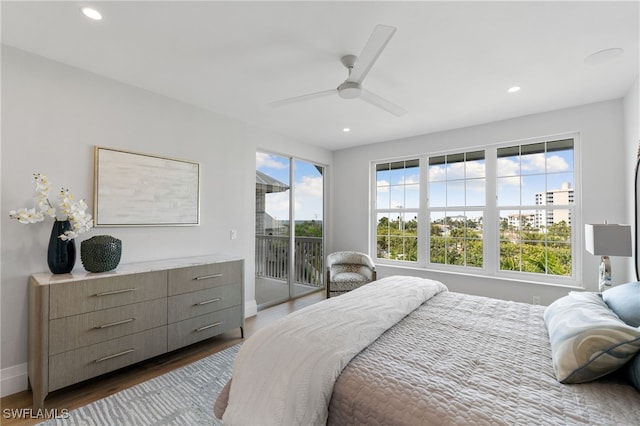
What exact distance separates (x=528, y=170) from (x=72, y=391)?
5167 millimetres

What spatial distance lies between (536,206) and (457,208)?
92 cm

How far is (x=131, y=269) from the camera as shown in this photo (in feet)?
7.91

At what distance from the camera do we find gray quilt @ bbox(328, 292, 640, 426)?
98 cm

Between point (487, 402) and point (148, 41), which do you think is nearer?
point (487, 402)

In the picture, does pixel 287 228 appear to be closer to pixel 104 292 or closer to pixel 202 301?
pixel 202 301

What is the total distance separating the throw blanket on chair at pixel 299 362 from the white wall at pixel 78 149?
6.39ft

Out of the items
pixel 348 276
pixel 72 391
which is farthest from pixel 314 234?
pixel 72 391

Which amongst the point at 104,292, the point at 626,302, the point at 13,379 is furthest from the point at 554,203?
the point at 13,379

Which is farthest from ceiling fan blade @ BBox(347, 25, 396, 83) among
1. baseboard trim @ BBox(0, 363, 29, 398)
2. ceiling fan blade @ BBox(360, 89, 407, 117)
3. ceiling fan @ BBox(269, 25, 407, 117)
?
baseboard trim @ BBox(0, 363, 29, 398)

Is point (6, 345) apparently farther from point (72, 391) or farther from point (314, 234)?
point (314, 234)

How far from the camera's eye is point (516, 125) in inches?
143

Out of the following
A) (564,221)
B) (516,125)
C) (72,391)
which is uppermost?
(516,125)

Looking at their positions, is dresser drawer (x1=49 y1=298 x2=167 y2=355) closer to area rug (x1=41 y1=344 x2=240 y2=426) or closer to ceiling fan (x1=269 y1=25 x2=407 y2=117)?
area rug (x1=41 y1=344 x2=240 y2=426)

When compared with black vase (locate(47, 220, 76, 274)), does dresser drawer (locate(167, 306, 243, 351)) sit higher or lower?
lower
